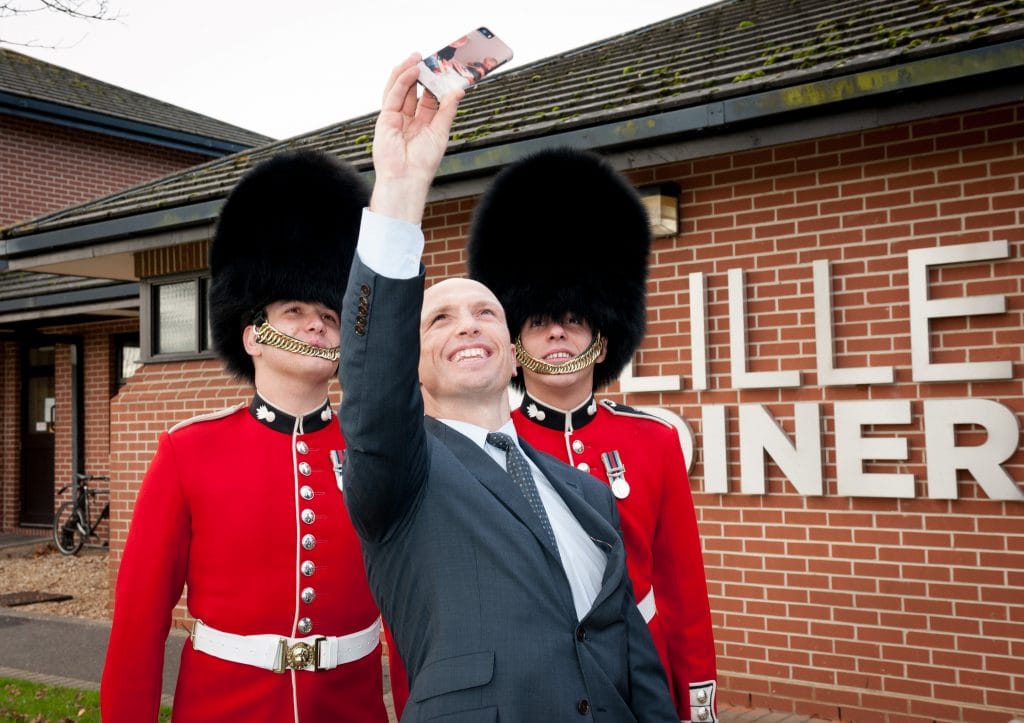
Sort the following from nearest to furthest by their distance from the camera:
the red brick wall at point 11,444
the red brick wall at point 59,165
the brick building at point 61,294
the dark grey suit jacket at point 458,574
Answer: the dark grey suit jacket at point 458,574 → the brick building at point 61,294 → the red brick wall at point 11,444 → the red brick wall at point 59,165

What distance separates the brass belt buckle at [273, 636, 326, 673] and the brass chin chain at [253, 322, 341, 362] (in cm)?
80

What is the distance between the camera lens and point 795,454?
5469 millimetres

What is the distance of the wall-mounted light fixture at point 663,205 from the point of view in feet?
19.1

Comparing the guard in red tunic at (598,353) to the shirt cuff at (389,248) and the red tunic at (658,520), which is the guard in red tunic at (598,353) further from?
the shirt cuff at (389,248)

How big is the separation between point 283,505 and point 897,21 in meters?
4.55

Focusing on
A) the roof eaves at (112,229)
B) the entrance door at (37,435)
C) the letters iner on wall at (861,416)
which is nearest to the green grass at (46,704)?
the roof eaves at (112,229)

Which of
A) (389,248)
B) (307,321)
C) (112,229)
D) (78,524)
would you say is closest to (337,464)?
(307,321)

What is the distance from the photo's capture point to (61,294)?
1249 cm

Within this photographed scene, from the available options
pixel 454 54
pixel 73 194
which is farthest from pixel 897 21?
pixel 73 194

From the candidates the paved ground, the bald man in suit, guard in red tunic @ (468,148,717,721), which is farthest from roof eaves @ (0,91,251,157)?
the bald man in suit

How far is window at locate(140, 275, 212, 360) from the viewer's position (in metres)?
8.41

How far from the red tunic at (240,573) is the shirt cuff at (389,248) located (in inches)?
49.0

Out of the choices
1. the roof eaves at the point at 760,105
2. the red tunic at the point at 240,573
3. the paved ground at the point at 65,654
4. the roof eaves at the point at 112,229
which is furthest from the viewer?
the roof eaves at the point at 112,229

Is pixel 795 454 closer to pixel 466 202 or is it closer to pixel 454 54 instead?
pixel 466 202
